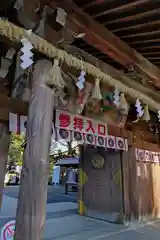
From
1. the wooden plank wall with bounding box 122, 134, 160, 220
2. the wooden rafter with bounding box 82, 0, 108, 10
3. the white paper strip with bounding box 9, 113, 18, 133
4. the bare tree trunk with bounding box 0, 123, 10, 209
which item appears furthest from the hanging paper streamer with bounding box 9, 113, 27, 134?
the wooden plank wall with bounding box 122, 134, 160, 220

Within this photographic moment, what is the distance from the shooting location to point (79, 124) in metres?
4.25

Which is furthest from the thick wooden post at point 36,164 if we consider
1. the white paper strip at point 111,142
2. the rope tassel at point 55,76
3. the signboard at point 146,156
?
the signboard at point 146,156

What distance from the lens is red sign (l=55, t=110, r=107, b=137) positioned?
153 inches

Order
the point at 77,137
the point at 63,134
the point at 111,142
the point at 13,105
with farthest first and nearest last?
1. the point at 111,142
2. the point at 77,137
3. the point at 63,134
4. the point at 13,105

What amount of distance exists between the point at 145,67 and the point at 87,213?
15.1 feet

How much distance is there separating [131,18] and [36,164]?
162 cm

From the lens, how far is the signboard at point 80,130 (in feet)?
12.9

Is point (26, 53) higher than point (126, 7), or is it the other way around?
point (126, 7)

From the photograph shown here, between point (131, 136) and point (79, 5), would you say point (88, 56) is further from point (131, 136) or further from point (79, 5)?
point (131, 136)

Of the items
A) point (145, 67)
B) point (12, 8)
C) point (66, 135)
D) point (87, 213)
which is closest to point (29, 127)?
point (12, 8)

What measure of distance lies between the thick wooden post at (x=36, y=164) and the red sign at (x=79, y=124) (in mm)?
1829

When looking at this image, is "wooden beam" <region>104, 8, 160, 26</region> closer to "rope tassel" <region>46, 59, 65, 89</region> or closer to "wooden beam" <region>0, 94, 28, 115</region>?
"rope tassel" <region>46, 59, 65, 89</region>

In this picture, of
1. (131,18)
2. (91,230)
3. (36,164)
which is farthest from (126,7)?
(91,230)

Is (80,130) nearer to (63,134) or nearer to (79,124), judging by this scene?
(79,124)
